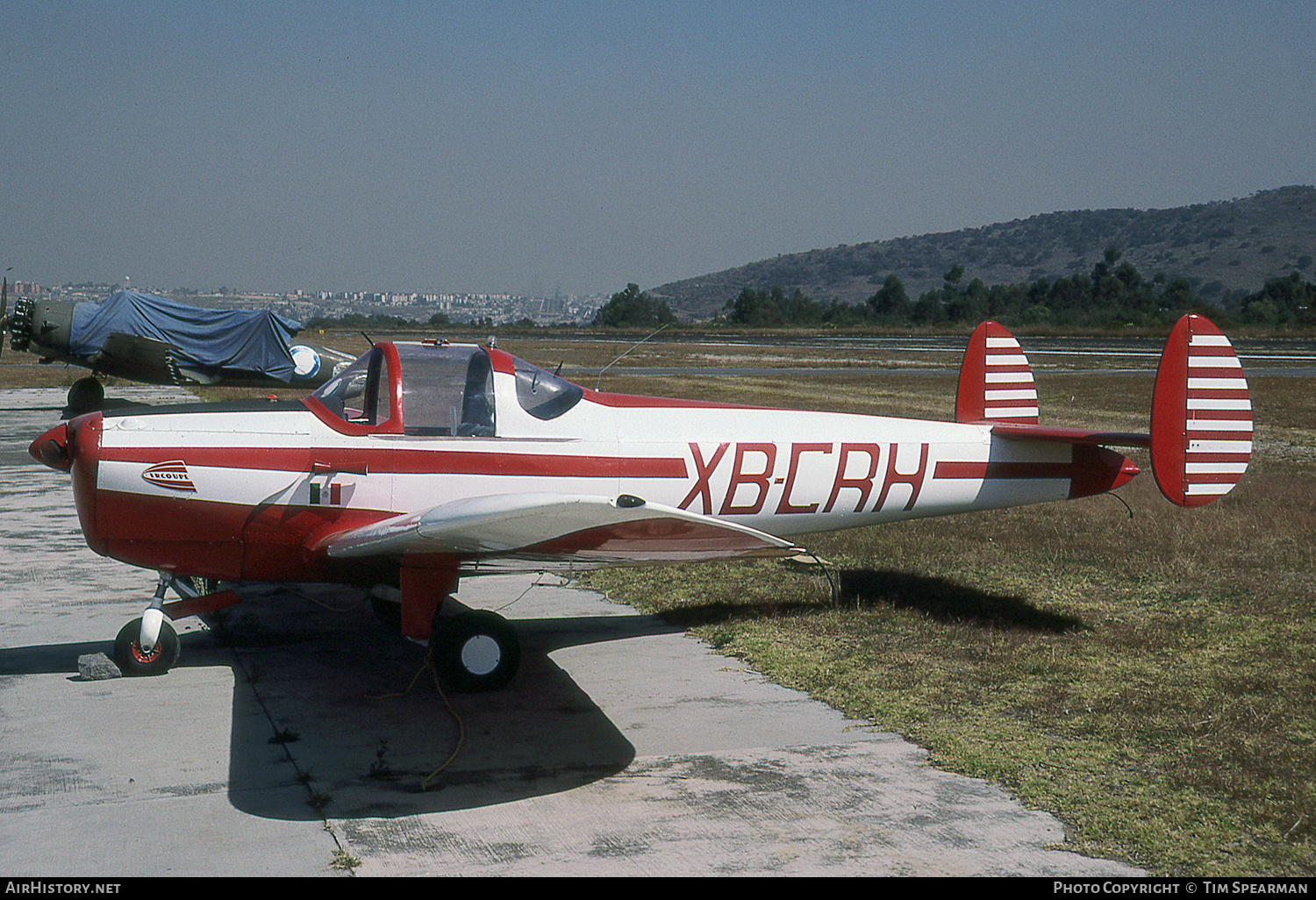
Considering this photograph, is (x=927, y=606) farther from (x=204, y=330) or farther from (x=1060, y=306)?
(x=1060, y=306)

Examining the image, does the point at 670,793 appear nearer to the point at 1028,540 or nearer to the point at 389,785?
the point at 389,785

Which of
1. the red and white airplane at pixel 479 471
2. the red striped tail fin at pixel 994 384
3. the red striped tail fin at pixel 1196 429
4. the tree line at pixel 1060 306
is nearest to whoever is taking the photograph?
the red and white airplane at pixel 479 471

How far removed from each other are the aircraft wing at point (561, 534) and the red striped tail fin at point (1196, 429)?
129 inches

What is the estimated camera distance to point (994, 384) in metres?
7.96

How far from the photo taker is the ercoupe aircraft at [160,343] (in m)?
22.2

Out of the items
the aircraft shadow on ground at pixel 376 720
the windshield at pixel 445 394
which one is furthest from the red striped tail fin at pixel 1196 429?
the windshield at pixel 445 394

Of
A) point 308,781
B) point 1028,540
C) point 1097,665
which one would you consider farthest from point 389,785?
point 1028,540

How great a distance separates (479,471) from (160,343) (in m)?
19.4

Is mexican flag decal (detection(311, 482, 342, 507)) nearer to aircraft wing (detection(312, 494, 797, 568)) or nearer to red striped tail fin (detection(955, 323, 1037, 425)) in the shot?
aircraft wing (detection(312, 494, 797, 568))

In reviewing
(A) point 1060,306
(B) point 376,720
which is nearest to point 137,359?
(B) point 376,720

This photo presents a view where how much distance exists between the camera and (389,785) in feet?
15.3

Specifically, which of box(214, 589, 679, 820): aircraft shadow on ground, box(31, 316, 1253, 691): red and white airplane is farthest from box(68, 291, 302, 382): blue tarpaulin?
box(31, 316, 1253, 691): red and white airplane

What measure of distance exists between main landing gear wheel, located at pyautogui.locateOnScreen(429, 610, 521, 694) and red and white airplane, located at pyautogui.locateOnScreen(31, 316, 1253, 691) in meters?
0.01

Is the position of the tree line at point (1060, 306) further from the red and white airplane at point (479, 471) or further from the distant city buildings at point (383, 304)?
the red and white airplane at point (479, 471)
